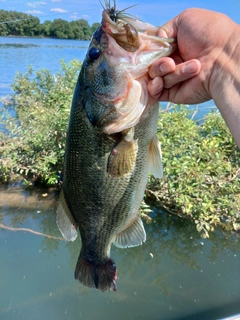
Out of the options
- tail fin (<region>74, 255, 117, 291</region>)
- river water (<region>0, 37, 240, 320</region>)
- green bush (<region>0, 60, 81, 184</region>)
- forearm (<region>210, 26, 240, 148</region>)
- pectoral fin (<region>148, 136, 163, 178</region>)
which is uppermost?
forearm (<region>210, 26, 240, 148</region>)

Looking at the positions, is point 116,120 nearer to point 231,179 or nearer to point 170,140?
point 170,140

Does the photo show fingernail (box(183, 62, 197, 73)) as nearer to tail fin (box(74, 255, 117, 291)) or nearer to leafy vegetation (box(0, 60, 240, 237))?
tail fin (box(74, 255, 117, 291))

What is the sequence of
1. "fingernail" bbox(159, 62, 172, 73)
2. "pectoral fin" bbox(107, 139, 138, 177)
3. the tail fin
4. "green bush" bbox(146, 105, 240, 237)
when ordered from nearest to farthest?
1. "fingernail" bbox(159, 62, 172, 73)
2. "pectoral fin" bbox(107, 139, 138, 177)
3. the tail fin
4. "green bush" bbox(146, 105, 240, 237)

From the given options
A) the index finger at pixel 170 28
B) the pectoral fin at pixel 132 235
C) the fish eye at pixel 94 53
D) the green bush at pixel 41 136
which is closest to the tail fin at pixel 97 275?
the pectoral fin at pixel 132 235

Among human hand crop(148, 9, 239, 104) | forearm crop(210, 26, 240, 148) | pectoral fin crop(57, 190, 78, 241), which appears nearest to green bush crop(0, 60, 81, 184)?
pectoral fin crop(57, 190, 78, 241)

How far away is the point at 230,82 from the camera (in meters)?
1.35

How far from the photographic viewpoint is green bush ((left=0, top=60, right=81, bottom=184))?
14.5 ft

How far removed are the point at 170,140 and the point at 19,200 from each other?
229 centimetres

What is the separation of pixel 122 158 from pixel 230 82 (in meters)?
0.55

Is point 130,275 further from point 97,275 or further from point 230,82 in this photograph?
point 230,82

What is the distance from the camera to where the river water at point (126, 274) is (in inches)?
121

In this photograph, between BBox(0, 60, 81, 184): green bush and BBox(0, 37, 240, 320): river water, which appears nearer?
BBox(0, 37, 240, 320): river water

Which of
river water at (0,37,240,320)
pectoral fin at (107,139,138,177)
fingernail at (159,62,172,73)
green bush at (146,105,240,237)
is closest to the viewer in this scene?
fingernail at (159,62,172,73)

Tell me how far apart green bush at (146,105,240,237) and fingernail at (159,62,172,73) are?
2535 millimetres
